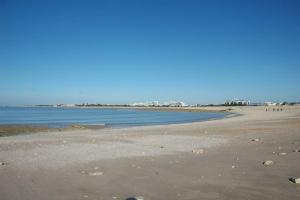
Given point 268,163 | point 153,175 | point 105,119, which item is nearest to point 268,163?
point 268,163

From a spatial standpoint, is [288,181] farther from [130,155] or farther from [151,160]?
[130,155]

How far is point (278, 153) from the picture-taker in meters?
14.1

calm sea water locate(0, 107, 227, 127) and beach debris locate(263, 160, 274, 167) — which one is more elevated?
beach debris locate(263, 160, 274, 167)

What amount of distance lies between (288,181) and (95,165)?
6.28 metres

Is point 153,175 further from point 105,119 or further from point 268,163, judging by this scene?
point 105,119

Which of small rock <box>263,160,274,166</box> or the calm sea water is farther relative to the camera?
the calm sea water

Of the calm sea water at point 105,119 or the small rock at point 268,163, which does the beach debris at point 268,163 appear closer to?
the small rock at point 268,163

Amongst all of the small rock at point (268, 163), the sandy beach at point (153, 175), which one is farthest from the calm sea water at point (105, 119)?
the small rock at point (268, 163)

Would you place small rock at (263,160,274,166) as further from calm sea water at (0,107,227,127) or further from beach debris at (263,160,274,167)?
calm sea water at (0,107,227,127)

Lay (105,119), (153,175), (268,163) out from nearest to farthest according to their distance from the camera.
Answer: (153,175), (268,163), (105,119)

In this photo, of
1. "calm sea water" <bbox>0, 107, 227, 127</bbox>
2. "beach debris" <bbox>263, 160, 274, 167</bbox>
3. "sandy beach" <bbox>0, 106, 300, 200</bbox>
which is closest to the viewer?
"sandy beach" <bbox>0, 106, 300, 200</bbox>

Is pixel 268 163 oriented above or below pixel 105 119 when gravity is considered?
above

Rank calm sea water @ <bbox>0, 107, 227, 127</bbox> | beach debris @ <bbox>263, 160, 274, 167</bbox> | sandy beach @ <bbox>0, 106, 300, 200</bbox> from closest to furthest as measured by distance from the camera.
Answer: sandy beach @ <bbox>0, 106, 300, 200</bbox> → beach debris @ <bbox>263, 160, 274, 167</bbox> → calm sea water @ <bbox>0, 107, 227, 127</bbox>

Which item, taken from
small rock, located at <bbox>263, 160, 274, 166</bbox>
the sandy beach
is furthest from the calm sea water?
small rock, located at <bbox>263, 160, 274, 166</bbox>
